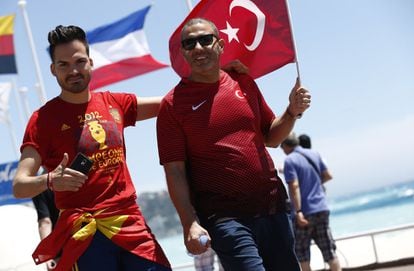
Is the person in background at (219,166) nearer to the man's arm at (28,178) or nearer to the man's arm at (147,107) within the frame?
the man's arm at (147,107)

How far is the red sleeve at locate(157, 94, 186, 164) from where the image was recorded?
419 cm

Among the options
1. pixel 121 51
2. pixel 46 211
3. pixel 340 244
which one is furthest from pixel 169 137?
pixel 121 51

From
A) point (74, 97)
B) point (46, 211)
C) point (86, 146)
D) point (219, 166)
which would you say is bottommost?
point (46, 211)

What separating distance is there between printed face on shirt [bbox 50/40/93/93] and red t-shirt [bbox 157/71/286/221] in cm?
48

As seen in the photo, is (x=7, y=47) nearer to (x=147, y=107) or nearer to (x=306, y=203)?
(x=306, y=203)

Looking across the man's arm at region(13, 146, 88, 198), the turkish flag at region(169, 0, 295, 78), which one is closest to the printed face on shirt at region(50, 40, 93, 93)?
the man's arm at region(13, 146, 88, 198)

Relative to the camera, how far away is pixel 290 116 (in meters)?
4.49

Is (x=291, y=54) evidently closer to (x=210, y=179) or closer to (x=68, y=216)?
(x=210, y=179)

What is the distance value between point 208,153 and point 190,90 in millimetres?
383

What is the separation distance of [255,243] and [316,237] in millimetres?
4886

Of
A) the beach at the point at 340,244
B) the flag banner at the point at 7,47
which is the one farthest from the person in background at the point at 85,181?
the flag banner at the point at 7,47

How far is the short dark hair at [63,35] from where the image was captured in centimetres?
420

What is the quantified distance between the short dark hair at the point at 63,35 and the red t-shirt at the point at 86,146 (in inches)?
12.9

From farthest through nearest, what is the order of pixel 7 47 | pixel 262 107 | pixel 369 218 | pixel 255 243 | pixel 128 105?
pixel 369 218 → pixel 7 47 → pixel 262 107 → pixel 128 105 → pixel 255 243
